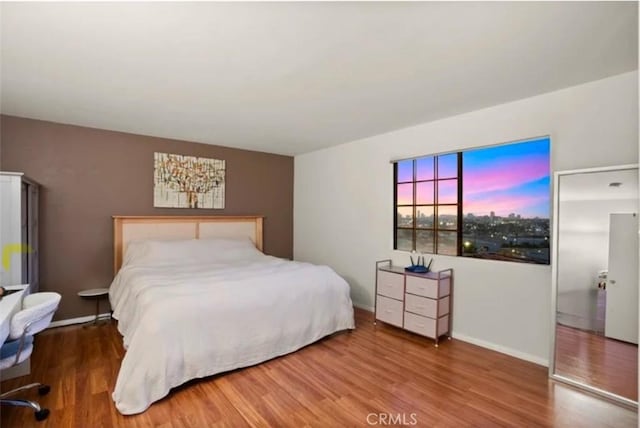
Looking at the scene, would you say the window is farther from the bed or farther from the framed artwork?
the framed artwork

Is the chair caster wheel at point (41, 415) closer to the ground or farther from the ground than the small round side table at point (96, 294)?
closer to the ground

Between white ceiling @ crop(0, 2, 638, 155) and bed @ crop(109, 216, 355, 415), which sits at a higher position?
white ceiling @ crop(0, 2, 638, 155)

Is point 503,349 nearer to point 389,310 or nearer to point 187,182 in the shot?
point 389,310

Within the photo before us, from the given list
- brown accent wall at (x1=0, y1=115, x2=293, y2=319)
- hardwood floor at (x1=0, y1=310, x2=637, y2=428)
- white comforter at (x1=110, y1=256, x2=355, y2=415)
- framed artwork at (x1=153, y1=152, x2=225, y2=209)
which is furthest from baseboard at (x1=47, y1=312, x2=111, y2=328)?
framed artwork at (x1=153, y1=152, x2=225, y2=209)

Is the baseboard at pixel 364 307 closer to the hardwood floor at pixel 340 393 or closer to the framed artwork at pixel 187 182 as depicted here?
the hardwood floor at pixel 340 393

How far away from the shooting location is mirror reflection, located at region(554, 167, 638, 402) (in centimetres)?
218

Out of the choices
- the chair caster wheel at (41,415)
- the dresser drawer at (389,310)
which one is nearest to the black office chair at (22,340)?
the chair caster wheel at (41,415)

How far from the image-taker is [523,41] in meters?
1.84

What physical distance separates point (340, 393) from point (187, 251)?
2.56 m

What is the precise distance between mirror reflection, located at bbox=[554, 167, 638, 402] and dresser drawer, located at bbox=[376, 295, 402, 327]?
1.40 m

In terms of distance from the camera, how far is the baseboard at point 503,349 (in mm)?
2719

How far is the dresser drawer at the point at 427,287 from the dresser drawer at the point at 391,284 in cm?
11

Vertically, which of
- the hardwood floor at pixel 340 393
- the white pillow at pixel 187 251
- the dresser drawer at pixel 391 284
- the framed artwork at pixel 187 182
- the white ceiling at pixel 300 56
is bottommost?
the hardwood floor at pixel 340 393

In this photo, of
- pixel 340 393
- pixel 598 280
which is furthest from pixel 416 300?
pixel 598 280
